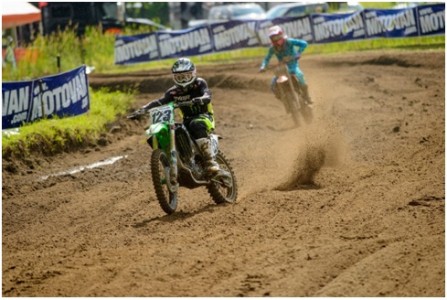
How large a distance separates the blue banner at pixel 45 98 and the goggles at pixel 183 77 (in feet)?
18.1

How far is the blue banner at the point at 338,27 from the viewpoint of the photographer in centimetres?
2781

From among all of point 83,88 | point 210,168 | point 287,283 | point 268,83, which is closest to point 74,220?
point 210,168

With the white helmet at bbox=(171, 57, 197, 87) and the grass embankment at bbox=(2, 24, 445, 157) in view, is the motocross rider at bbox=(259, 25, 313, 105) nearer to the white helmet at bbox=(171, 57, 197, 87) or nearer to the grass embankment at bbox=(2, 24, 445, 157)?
the grass embankment at bbox=(2, 24, 445, 157)

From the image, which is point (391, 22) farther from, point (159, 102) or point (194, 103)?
point (194, 103)

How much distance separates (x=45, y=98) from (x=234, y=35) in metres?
13.3

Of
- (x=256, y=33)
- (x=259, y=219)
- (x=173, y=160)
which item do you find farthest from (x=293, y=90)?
(x=256, y=33)

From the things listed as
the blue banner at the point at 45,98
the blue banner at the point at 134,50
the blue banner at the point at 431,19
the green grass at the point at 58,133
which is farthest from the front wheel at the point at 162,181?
the blue banner at the point at 431,19

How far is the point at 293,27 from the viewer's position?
27.8 m

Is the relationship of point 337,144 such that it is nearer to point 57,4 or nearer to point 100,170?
point 100,170

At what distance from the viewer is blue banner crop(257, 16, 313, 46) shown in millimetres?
27703

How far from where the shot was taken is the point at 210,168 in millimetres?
9672

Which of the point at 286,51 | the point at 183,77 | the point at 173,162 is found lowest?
the point at 286,51

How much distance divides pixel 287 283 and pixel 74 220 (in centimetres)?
418

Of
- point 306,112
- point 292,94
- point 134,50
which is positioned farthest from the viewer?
point 134,50
